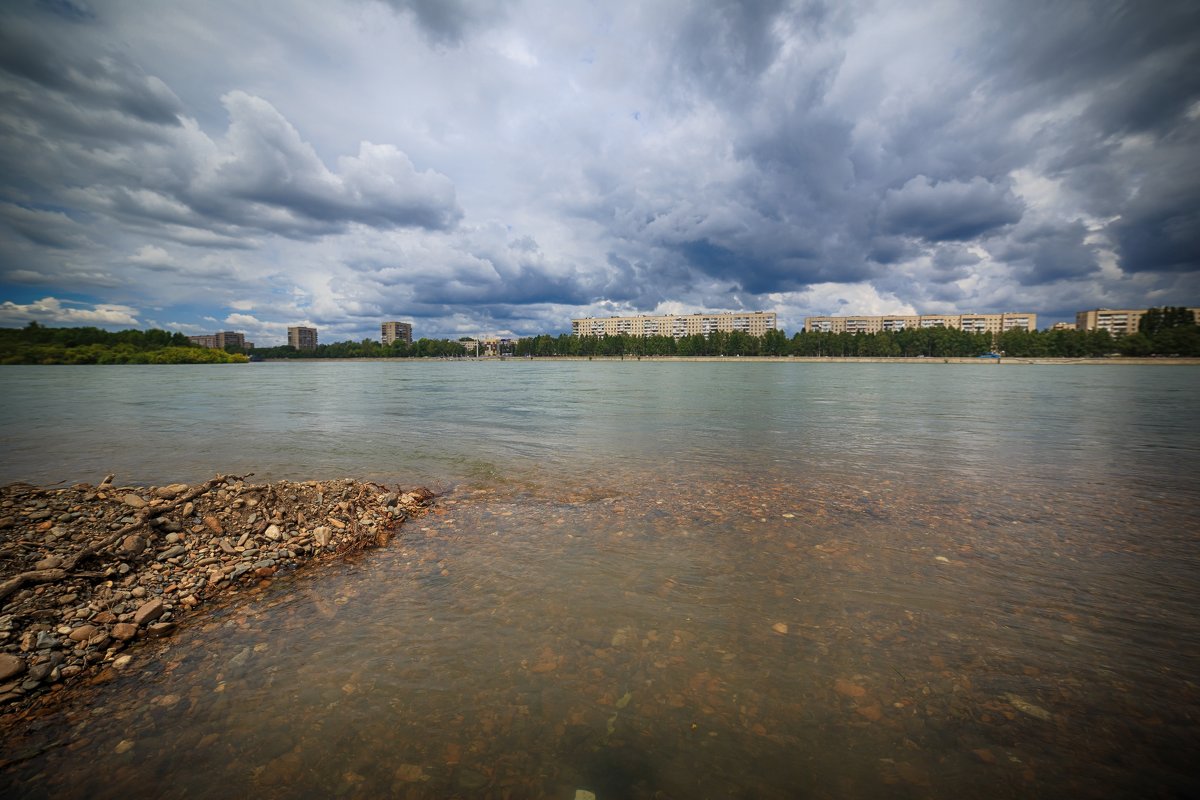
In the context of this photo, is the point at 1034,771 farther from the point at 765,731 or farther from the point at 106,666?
the point at 106,666

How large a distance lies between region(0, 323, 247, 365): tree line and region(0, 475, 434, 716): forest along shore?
18733 centimetres

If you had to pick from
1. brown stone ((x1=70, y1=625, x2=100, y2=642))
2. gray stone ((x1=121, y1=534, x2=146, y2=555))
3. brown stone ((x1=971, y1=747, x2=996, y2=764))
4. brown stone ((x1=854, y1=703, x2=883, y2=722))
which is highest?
gray stone ((x1=121, y1=534, x2=146, y2=555))

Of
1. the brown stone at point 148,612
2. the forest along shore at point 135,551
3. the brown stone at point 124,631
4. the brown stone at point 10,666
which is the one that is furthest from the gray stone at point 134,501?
the brown stone at point 10,666

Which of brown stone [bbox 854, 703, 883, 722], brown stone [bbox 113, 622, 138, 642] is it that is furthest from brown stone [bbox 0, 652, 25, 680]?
brown stone [bbox 854, 703, 883, 722]

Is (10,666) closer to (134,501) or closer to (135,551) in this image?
(135,551)

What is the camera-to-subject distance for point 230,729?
440 centimetres

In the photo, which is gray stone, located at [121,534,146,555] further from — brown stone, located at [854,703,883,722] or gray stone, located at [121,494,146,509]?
brown stone, located at [854,703,883,722]

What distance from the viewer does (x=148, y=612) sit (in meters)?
6.07

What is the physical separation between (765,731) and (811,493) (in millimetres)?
8333

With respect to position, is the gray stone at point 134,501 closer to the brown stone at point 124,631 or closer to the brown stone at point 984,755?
the brown stone at point 124,631

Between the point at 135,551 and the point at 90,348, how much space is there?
204001 millimetres

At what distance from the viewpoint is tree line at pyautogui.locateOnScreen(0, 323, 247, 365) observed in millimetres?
134750

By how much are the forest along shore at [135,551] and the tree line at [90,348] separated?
18733 centimetres

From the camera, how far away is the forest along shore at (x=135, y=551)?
541cm
